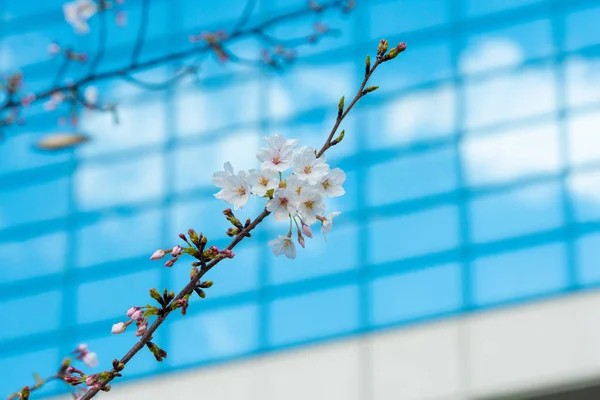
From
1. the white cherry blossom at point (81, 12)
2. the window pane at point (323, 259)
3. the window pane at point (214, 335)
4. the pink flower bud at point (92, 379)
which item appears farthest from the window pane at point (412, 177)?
the pink flower bud at point (92, 379)

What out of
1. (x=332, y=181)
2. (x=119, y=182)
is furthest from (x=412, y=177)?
(x=332, y=181)

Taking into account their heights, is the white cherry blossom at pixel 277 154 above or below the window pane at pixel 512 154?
below

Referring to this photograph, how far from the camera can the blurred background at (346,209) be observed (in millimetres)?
19078

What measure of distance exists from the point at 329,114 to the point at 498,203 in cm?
400

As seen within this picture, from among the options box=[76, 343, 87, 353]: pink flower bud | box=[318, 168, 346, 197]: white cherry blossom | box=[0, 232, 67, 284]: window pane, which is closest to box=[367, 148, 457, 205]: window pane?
box=[0, 232, 67, 284]: window pane

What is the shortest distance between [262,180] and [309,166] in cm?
14

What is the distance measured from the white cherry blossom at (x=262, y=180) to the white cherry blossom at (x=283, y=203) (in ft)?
0.10

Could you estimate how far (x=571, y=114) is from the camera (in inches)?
859

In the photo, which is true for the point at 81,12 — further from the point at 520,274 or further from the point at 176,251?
the point at 520,274

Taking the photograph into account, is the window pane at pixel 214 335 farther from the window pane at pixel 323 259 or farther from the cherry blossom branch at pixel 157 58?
the cherry blossom branch at pixel 157 58

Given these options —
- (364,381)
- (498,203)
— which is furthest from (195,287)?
(498,203)

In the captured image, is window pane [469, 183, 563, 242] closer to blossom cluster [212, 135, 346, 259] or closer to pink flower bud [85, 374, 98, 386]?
blossom cluster [212, 135, 346, 259]

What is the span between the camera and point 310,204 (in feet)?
11.4

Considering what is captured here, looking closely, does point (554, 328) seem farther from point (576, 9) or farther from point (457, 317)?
point (576, 9)
